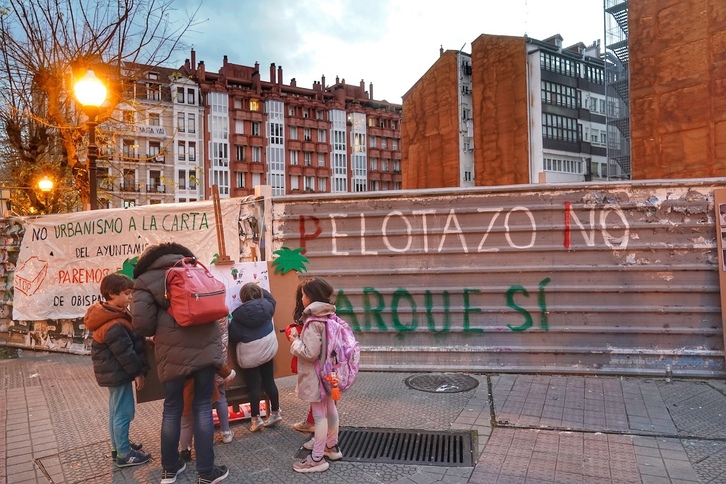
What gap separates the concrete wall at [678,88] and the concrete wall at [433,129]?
58.1ft

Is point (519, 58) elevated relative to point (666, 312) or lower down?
elevated

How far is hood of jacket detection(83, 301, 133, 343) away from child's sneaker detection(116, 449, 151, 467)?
1014 millimetres

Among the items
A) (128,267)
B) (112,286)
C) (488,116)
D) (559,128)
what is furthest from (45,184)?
(559,128)

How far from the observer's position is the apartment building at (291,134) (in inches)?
2569

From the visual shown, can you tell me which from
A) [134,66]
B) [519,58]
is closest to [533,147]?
[519,58]

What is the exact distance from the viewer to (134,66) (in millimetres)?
14211

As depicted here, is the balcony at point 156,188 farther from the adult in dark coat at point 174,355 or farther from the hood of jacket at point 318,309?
the hood of jacket at point 318,309

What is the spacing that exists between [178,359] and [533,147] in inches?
1541

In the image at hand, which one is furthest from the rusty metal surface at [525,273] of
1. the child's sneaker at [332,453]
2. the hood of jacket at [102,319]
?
the hood of jacket at [102,319]

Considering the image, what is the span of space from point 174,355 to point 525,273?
461cm

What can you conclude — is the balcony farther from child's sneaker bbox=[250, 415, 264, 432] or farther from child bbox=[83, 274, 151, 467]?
child bbox=[83, 274, 151, 467]

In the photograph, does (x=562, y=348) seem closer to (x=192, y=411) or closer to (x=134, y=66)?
(x=192, y=411)

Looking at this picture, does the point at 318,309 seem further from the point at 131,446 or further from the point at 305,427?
the point at 131,446

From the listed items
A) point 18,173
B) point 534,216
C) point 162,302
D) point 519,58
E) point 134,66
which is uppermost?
point 519,58
